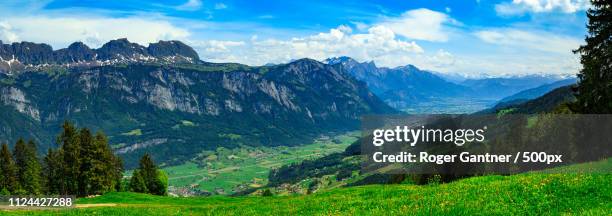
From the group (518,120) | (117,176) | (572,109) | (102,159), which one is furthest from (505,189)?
(117,176)

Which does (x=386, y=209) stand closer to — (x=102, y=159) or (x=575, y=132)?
(x=575, y=132)

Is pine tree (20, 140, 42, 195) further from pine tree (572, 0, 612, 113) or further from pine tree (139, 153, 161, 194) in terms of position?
pine tree (572, 0, 612, 113)

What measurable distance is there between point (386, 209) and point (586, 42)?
141ft

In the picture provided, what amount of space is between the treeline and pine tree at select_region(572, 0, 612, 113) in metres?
73.2

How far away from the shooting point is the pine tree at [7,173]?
93.4m

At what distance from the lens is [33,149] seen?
100000 mm

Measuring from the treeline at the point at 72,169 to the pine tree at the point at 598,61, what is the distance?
73.2 metres

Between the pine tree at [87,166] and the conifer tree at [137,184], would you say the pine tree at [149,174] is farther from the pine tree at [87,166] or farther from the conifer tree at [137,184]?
the pine tree at [87,166]

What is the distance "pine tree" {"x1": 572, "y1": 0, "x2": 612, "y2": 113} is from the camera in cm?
4991

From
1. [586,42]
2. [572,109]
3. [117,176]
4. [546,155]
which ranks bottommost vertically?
[117,176]

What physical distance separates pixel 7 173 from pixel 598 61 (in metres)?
97.5

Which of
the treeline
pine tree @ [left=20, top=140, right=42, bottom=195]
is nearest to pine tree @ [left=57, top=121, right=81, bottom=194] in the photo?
the treeline

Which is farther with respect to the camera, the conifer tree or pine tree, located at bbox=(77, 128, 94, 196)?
the conifer tree

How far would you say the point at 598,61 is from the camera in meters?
50.4
